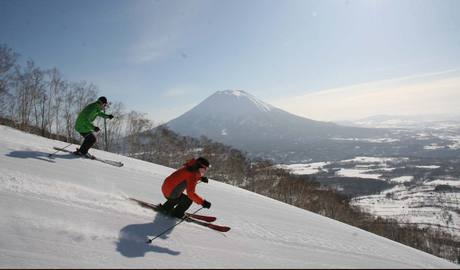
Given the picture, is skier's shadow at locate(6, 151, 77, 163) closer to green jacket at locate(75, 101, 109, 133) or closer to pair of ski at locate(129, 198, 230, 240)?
green jacket at locate(75, 101, 109, 133)

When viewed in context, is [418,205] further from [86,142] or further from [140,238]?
[140,238]

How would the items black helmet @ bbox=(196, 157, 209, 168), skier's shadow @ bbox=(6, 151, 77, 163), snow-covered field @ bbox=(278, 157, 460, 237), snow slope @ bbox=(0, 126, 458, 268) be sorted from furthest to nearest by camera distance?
snow-covered field @ bbox=(278, 157, 460, 237), skier's shadow @ bbox=(6, 151, 77, 163), black helmet @ bbox=(196, 157, 209, 168), snow slope @ bbox=(0, 126, 458, 268)

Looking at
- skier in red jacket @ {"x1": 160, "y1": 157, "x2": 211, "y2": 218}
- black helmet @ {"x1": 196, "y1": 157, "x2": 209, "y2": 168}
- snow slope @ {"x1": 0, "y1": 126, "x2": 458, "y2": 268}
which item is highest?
black helmet @ {"x1": 196, "y1": 157, "x2": 209, "y2": 168}

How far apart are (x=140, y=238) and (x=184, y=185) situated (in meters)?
1.39

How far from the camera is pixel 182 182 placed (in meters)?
6.04

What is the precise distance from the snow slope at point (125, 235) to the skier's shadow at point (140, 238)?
1cm

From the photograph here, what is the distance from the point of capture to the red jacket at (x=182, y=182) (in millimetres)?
5859

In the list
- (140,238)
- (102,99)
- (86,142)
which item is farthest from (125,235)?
(102,99)

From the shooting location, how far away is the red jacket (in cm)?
586

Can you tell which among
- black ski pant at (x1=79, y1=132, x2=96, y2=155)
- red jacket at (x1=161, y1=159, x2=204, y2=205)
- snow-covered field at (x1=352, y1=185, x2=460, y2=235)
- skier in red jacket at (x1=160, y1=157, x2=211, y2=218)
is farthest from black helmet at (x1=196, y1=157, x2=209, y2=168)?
snow-covered field at (x1=352, y1=185, x2=460, y2=235)

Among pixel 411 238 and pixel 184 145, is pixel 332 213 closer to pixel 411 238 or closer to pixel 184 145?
pixel 411 238

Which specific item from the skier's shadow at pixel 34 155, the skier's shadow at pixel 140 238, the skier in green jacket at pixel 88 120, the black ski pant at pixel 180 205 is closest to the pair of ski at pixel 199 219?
the black ski pant at pixel 180 205

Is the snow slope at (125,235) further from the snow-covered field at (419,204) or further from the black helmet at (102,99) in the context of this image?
the snow-covered field at (419,204)

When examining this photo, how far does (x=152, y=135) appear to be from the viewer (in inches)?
2963
